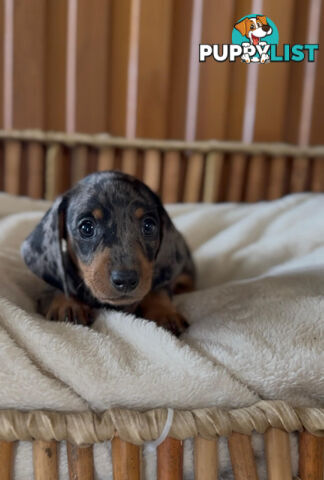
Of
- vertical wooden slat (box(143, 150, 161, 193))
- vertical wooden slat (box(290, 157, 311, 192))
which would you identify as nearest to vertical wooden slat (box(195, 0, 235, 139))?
vertical wooden slat (box(143, 150, 161, 193))

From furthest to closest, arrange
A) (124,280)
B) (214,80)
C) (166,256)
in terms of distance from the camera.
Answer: (214,80)
(166,256)
(124,280)

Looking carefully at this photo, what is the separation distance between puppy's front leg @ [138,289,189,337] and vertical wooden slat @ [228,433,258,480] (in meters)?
0.36

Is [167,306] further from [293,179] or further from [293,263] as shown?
[293,179]

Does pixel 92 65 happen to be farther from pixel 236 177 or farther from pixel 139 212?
pixel 139 212

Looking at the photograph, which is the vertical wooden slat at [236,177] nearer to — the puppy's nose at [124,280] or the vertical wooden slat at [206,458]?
the puppy's nose at [124,280]

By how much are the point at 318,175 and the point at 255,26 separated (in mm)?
799

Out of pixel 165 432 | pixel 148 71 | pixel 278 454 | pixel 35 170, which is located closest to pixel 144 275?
pixel 165 432

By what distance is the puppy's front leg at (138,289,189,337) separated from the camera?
146 centimetres

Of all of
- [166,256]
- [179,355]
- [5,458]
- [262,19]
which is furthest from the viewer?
[262,19]

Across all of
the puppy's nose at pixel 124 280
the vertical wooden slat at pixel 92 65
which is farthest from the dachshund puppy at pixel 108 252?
the vertical wooden slat at pixel 92 65

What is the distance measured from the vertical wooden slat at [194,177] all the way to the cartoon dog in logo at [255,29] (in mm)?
539

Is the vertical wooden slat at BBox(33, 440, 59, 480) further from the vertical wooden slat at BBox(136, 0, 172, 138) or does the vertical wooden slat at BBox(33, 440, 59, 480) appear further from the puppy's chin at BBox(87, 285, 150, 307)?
the vertical wooden slat at BBox(136, 0, 172, 138)

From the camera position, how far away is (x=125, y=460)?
1104 millimetres

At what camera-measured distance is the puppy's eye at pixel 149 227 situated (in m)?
1.55
